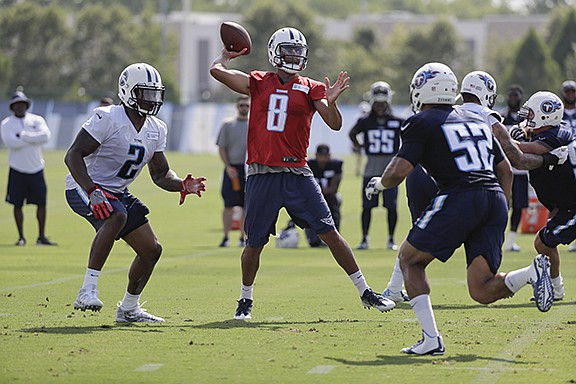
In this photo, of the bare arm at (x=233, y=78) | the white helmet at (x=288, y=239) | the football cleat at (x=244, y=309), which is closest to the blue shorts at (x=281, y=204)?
the football cleat at (x=244, y=309)

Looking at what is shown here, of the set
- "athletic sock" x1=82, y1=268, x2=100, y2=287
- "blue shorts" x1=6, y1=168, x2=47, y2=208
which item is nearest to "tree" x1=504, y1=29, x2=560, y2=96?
"blue shorts" x1=6, y1=168, x2=47, y2=208

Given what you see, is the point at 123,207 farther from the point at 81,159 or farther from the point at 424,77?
the point at 424,77

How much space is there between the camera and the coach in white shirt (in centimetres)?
1630

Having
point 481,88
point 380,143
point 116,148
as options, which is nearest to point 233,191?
point 380,143

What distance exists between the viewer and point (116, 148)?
8.89 metres

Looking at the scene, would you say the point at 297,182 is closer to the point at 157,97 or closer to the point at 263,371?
the point at 157,97

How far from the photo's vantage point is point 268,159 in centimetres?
910

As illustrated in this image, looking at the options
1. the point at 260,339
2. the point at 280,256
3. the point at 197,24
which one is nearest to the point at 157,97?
the point at 260,339

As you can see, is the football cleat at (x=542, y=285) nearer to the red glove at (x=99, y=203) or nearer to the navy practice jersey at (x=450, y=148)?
the navy practice jersey at (x=450, y=148)

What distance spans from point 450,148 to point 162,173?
2719 millimetres

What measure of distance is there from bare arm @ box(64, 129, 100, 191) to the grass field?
1.07 meters

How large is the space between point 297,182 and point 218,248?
6898 millimetres

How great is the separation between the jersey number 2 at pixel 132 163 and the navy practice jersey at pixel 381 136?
7089 mm

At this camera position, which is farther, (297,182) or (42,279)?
(42,279)
